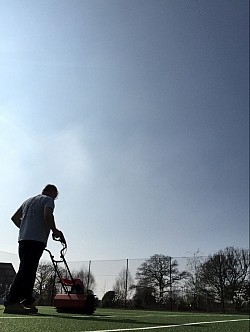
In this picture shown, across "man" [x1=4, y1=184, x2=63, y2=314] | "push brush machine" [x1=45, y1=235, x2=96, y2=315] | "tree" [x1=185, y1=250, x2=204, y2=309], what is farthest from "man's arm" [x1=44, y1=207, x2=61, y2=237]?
"tree" [x1=185, y1=250, x2=204, y2=309]

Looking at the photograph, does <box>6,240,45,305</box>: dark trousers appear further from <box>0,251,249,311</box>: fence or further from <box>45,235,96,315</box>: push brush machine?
<box>0,251,249,311</box>: fence

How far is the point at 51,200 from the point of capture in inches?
160

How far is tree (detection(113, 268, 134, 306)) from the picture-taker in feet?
68.2

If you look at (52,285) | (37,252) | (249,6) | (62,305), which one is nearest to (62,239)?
(37,252)

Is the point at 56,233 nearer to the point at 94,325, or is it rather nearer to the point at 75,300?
the point at 94,325

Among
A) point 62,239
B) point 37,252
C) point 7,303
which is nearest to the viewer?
point 7,303

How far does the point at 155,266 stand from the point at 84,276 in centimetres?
515

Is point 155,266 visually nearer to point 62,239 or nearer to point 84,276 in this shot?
point 84,276

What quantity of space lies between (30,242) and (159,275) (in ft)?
65.6

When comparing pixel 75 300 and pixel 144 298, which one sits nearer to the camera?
pixel 75 300

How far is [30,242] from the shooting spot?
12.6 feet

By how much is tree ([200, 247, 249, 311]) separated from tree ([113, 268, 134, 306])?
15.3 ft

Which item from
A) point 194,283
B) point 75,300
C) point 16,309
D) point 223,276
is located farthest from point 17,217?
point 223,276

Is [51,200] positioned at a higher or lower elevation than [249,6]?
lower
